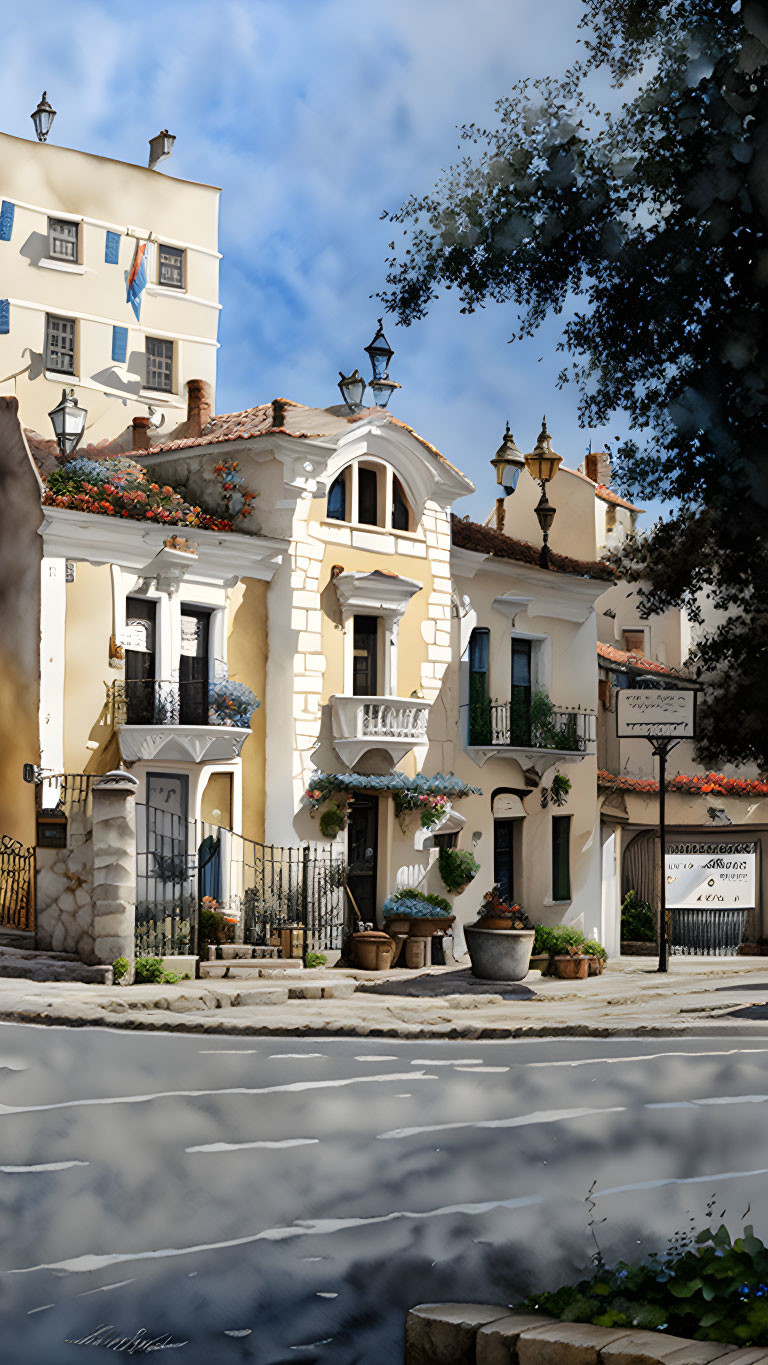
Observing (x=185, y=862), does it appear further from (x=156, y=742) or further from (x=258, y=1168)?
(x=258, y=1168)

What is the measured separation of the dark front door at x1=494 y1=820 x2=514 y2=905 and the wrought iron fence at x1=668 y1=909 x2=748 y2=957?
609 centimetres

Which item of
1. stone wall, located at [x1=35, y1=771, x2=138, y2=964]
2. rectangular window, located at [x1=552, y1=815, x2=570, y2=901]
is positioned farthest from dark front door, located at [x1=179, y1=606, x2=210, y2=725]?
rectangular window, located at [x1=552, y1=815, x2=570, y2=901]

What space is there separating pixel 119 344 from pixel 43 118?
4.99 m

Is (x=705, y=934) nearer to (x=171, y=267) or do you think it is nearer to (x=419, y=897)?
(x=419, y=897)

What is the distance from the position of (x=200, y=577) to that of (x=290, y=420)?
12.6 feet

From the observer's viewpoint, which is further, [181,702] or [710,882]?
[710,882]

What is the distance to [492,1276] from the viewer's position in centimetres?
764

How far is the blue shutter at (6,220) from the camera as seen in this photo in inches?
1188

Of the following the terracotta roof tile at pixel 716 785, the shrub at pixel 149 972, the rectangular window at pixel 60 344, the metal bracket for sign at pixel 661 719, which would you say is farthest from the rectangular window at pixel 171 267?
the shrub at pixel 149 972

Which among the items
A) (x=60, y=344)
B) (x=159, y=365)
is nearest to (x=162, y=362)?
(x=159, y=365)

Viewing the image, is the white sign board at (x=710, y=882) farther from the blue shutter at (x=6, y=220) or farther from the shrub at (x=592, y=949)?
the blue shutter at (x=6, y=220)

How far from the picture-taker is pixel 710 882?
102 feet

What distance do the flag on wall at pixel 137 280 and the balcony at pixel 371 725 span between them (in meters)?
12.2

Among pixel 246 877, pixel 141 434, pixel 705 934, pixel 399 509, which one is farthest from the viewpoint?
pixel 705 934
